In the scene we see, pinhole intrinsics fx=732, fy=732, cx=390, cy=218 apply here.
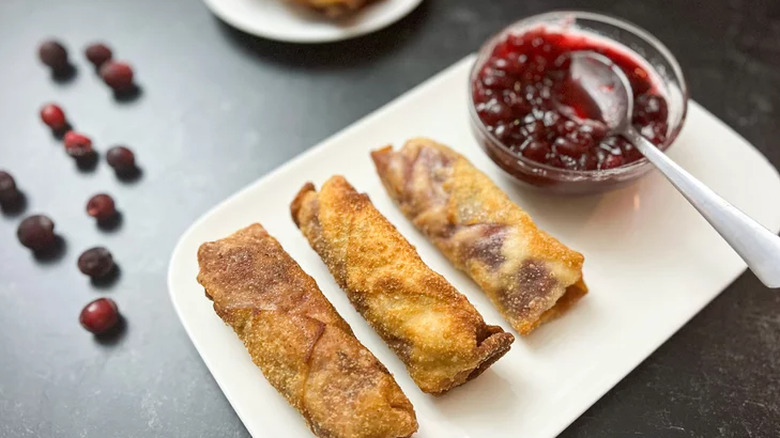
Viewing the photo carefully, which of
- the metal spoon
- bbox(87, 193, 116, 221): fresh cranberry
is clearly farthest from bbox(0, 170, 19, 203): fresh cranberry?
the metal spoon

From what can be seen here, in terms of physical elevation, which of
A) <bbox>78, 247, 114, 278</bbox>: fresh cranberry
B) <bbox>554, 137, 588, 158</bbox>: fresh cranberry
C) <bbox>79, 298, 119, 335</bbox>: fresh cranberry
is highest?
<bbox>554, 137, 588, 158</bbox>: fresh cranberry

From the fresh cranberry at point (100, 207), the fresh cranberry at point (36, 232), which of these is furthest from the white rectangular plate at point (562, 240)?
Answer: the fresh cranberry at point (36, 232)

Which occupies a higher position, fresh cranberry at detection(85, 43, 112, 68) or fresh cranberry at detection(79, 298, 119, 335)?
fresh cranberry at detection(85, 43, 112, 68)

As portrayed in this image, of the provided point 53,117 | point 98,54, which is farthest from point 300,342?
point 98,54

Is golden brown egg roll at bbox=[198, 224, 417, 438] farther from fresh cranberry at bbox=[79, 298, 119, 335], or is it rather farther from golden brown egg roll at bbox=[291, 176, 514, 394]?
fresh cranberry at bbox=[79, 298, 119, 335]

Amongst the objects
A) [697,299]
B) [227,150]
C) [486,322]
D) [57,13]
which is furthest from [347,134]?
[57,13]

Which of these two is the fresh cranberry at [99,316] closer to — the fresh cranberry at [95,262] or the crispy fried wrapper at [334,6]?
the fresh cranberry at [95,262]
